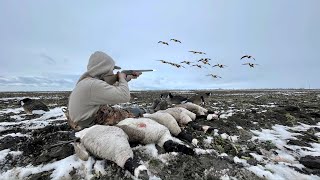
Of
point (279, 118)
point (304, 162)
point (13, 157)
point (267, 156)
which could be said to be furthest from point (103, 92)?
point (279, 118)

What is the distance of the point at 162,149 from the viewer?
16.6 feet

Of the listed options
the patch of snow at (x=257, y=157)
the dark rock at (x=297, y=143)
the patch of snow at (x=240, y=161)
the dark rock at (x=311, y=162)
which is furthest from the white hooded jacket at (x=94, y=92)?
the dark rock at (x=297, y=143)

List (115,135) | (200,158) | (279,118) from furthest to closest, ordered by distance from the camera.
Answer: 1. (279,118)
2. (200,158)
3. (115,135)

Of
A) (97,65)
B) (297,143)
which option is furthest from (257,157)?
(97,65)

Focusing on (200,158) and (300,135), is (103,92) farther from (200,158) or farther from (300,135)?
(300,135)

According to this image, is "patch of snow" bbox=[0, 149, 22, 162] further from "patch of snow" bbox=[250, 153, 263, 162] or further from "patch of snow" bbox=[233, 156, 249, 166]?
"patch of snow" bbox=[250, 153, 263, 162]

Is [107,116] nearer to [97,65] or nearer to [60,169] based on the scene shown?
[97,65]

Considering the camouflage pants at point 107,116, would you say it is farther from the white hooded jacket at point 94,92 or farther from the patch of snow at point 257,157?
the patch of snow at point 257,157

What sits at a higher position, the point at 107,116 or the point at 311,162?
the point at 107,116

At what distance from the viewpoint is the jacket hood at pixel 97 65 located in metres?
5.66

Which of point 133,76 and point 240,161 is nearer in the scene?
point 240,161

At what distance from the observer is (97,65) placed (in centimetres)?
566

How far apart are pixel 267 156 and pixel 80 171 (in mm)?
3345

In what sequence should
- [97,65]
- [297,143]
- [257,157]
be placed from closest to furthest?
[257,157] → [97,65] → [297,143]
